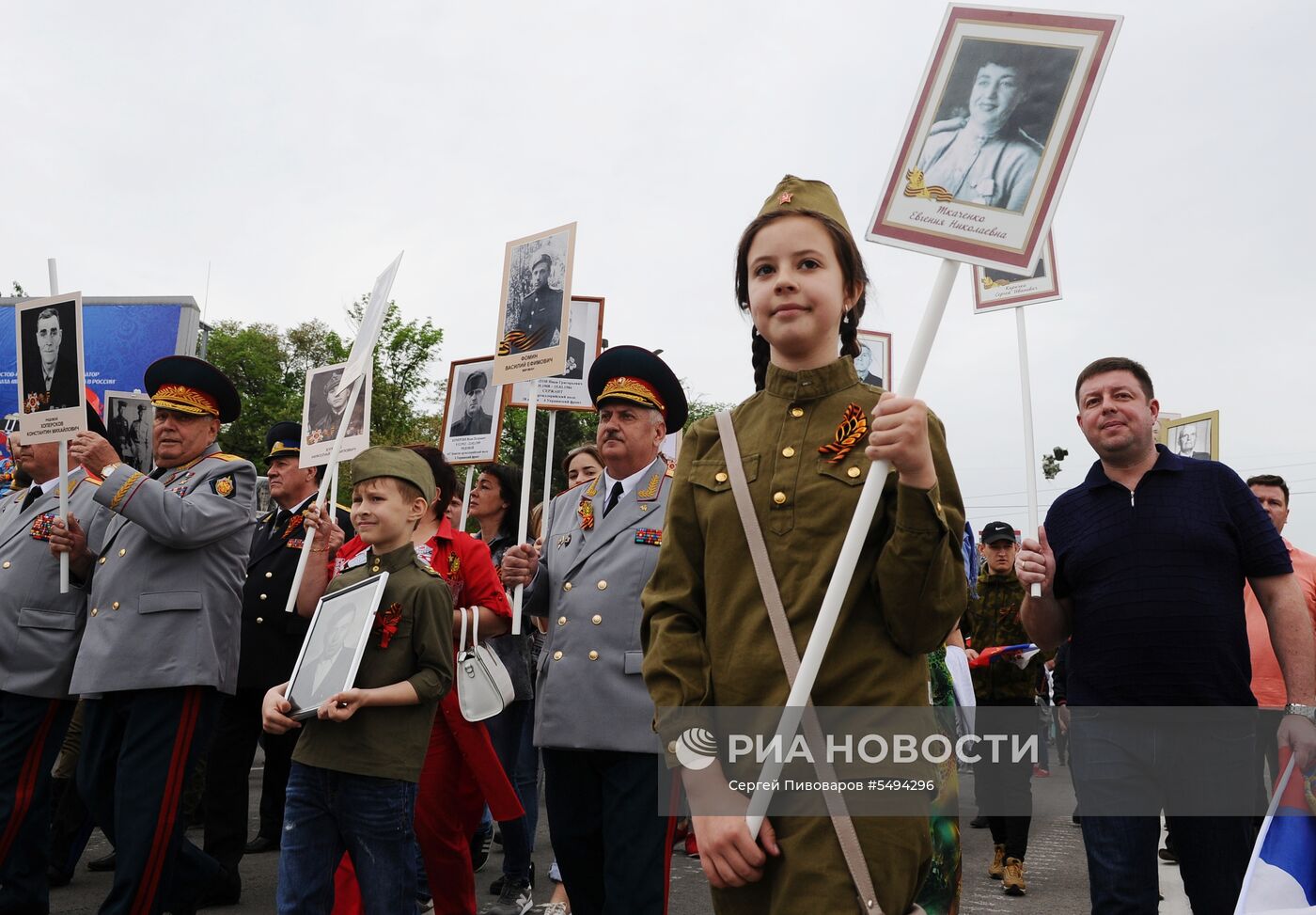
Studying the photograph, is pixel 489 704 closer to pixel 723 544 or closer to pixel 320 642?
pixel 320 642

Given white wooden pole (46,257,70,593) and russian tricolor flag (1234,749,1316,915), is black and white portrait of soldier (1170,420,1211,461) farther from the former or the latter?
white wooden pole (46,257,70,593)

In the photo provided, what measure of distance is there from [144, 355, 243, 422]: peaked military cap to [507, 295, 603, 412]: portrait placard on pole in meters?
2.45

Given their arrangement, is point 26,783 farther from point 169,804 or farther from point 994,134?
point 994,134

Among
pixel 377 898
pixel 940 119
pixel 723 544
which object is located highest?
pixel 940 119

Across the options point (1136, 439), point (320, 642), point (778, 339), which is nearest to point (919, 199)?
point (778, 339)

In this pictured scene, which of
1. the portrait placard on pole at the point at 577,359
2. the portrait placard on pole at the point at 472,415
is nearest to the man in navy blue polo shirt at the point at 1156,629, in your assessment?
the portrait placard on pole at the point at 472,415

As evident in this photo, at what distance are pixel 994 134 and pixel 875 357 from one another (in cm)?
589

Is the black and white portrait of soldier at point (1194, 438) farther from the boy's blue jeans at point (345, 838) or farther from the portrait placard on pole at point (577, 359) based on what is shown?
the boy's blue jeans at point (345, 838)

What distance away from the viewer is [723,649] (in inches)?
86.6

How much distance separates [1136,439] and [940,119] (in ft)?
6.95

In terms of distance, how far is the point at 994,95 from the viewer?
2367mm

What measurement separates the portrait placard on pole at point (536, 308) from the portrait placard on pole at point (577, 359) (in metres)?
1.82

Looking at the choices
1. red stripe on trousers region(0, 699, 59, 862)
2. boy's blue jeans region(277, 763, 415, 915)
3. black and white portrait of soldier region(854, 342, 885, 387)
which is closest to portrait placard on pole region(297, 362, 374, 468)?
red stripe on trousers region(0, 699, 59, 862)

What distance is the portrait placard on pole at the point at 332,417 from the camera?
5820 mm
